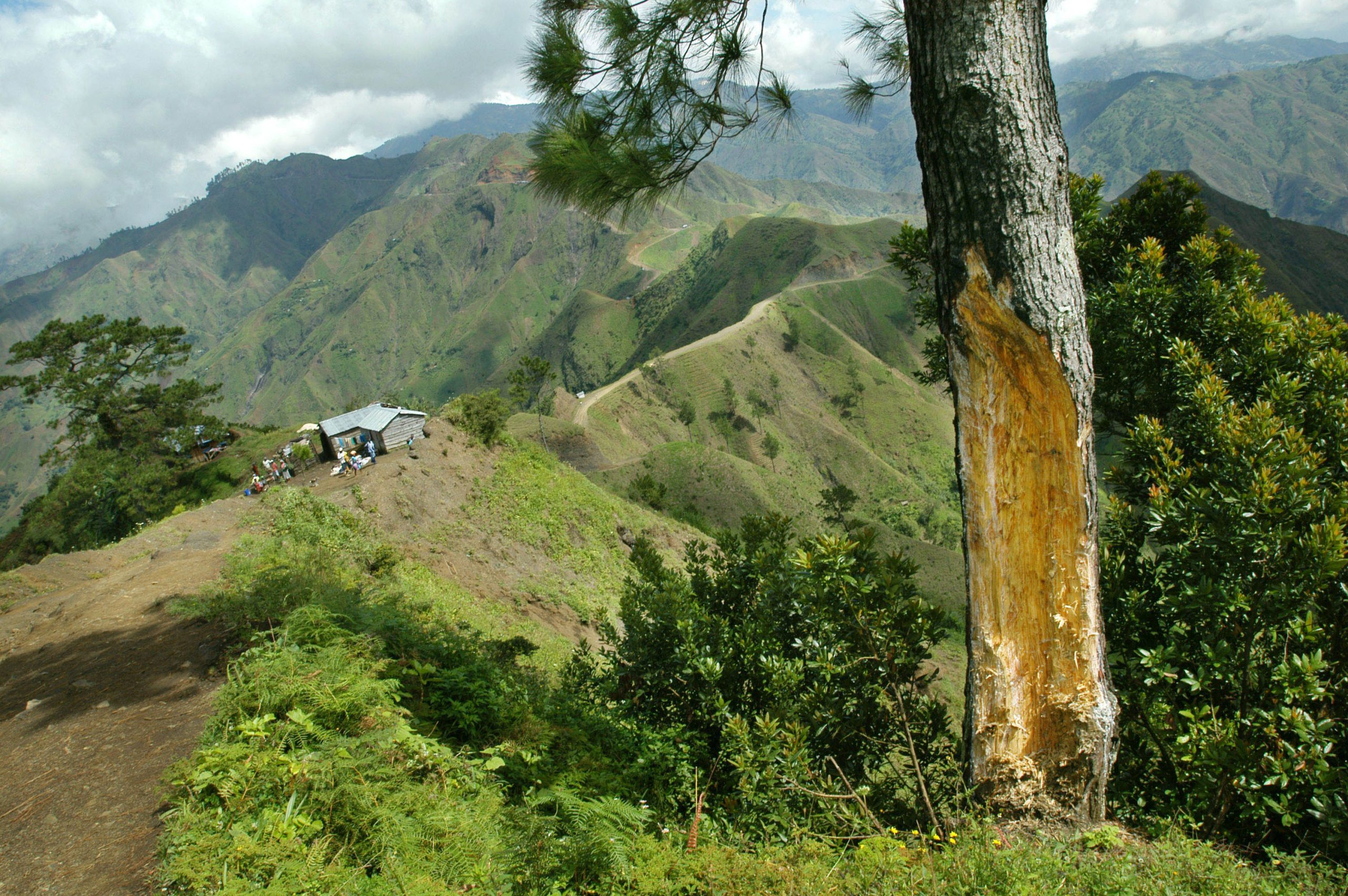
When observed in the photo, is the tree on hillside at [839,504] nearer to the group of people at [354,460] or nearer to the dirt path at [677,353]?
the dirt path at [677,353]

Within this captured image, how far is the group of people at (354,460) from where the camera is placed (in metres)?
19.5

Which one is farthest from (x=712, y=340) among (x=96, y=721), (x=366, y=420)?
(x=96, y=721)

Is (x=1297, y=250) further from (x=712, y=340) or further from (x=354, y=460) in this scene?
(x=354, y=460)

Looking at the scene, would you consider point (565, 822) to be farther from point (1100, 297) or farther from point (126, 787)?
point (1100, 297)

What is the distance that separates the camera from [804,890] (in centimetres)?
299

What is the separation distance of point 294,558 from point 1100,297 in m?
9.66

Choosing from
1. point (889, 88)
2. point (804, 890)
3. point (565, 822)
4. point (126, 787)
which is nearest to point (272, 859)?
point (565, 822)

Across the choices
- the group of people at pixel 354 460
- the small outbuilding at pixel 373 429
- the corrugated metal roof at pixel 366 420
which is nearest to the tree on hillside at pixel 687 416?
the small outbuilding at pixel 373 429

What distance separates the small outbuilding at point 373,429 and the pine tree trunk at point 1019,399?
21099mm

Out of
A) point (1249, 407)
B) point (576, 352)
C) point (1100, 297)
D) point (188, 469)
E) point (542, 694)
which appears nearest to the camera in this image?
point (1249, 407)

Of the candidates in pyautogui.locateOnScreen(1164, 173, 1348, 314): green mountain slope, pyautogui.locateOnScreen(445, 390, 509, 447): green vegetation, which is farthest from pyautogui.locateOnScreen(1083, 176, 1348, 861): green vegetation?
pyautogui.locateOnScreen(1164, 173, 1348, 314): green mountain slope

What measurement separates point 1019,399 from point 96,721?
6.65 m

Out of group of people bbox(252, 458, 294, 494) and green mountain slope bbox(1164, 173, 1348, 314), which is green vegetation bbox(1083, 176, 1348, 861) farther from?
green mountain slope bbox(1164, 173, 1348, 314)

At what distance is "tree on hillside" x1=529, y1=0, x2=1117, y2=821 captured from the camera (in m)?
3.33
